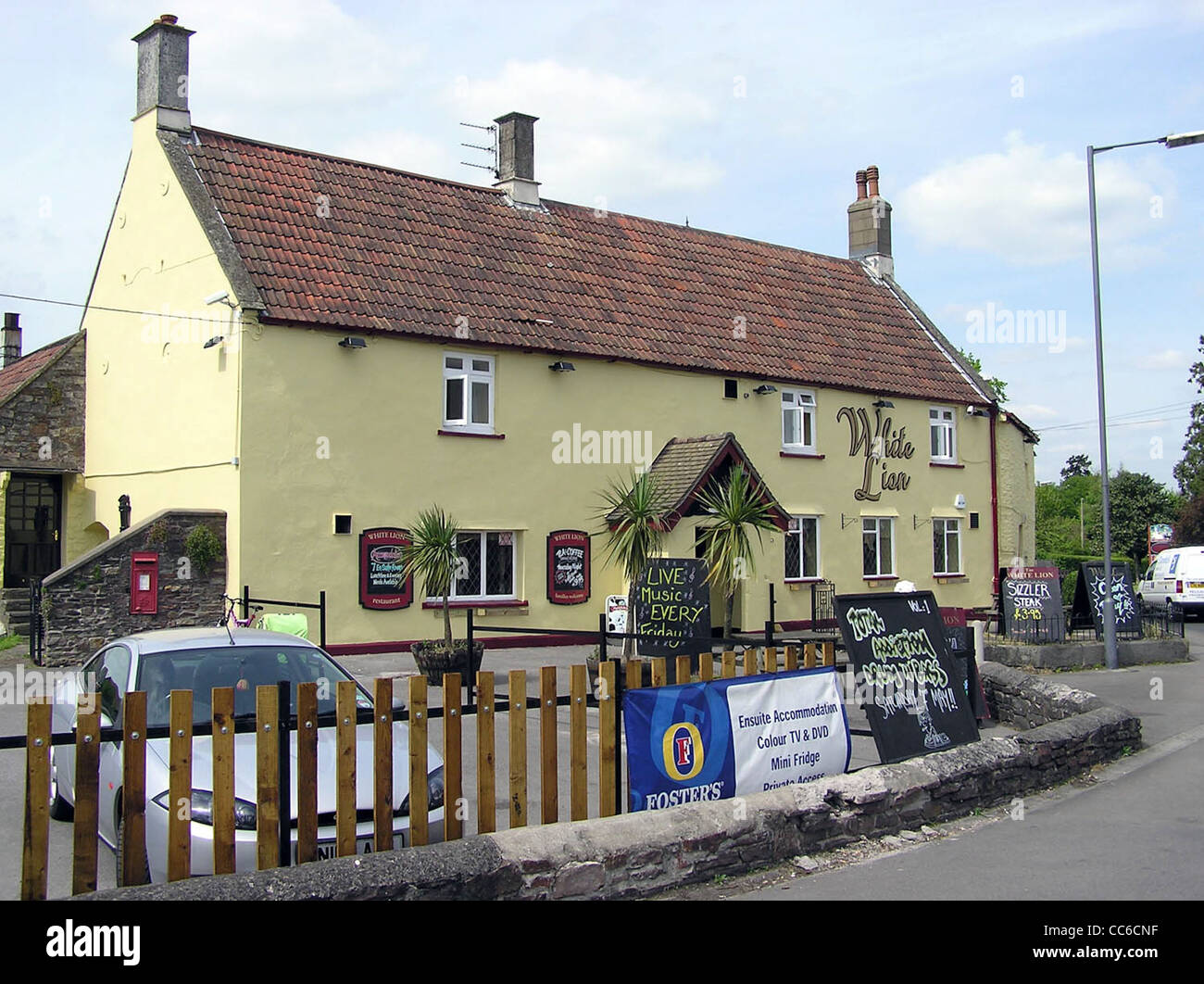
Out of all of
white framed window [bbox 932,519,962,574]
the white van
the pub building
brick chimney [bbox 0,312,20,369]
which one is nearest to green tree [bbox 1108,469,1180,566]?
the white van

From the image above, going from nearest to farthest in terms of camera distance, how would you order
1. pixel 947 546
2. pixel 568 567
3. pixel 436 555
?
pixel 436 555, pixel 568 567, pixel 947 546

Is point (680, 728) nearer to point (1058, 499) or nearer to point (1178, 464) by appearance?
point (1178, 464)

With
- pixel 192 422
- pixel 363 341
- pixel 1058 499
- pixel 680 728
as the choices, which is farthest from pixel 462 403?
pixel 1058 499

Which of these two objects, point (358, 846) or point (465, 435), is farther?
point (465, 435)

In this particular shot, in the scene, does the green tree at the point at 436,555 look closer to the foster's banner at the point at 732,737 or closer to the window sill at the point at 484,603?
the window sill at the point at 484,603

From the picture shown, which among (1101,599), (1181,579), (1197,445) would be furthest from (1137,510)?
(1101,599)

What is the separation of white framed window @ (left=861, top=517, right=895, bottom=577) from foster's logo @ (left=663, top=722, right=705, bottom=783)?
64.0ft

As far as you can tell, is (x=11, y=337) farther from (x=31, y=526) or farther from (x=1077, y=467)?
(x=1077, y=467)

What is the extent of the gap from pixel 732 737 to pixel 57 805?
4.62 meters

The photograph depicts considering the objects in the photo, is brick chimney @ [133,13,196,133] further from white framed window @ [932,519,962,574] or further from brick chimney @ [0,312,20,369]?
brick chimney @ [0,312,20,369]

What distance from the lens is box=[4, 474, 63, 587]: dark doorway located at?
73.2 ft

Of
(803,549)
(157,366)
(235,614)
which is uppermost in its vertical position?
(157,366)

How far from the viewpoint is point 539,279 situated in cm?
2242
